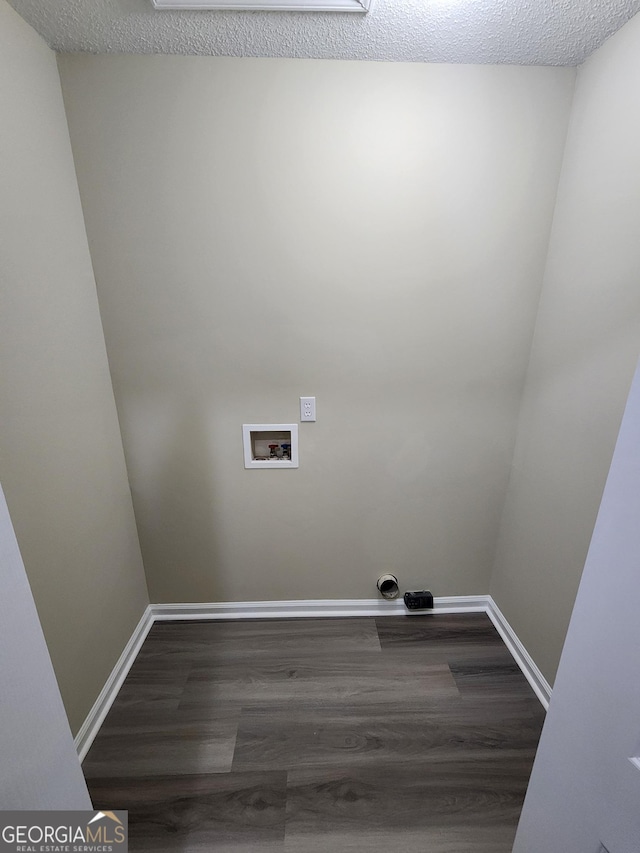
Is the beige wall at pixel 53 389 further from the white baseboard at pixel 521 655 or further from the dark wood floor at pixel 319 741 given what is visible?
the white baseboard at pixel 521 655

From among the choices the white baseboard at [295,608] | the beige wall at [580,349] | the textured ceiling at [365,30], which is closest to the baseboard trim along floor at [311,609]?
the white baseboard at [295,608]

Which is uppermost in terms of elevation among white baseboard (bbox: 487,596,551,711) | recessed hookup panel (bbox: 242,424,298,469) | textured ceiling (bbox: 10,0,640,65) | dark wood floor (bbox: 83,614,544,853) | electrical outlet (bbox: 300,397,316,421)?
textured ceiling (bbox: 10,0,640,65)

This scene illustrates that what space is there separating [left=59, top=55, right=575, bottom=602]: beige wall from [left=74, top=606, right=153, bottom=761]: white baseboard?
0.17m

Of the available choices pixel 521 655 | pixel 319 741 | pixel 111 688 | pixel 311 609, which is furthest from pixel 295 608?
pixel 521 655

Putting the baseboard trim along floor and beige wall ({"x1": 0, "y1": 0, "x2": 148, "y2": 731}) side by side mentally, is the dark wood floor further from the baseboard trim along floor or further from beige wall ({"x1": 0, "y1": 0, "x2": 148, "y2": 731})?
beige wall ({"x1": 0, "y1": 0, "x2": 148, "y2": 731})

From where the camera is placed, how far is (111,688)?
5.03 feet

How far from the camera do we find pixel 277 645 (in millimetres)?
1768

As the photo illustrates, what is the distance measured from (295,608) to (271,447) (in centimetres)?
88

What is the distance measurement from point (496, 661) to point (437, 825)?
0.71 meters

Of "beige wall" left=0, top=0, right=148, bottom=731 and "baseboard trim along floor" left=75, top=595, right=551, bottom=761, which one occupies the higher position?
"beige wall" left=0, top=0, right=148, bottom=731

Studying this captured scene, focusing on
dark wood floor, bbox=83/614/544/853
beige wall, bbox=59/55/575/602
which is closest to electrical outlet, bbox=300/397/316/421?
beige wall, bbox=59/55/575/602

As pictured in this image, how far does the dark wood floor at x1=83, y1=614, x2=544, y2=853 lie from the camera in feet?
3.77

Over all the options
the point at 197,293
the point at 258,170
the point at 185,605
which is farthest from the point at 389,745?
the point at 258,170

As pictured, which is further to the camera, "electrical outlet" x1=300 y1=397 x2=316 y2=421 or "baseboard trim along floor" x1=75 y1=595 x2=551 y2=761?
"baseboard trim along floor" x1=75 y1=595 x2=551 y2=761
